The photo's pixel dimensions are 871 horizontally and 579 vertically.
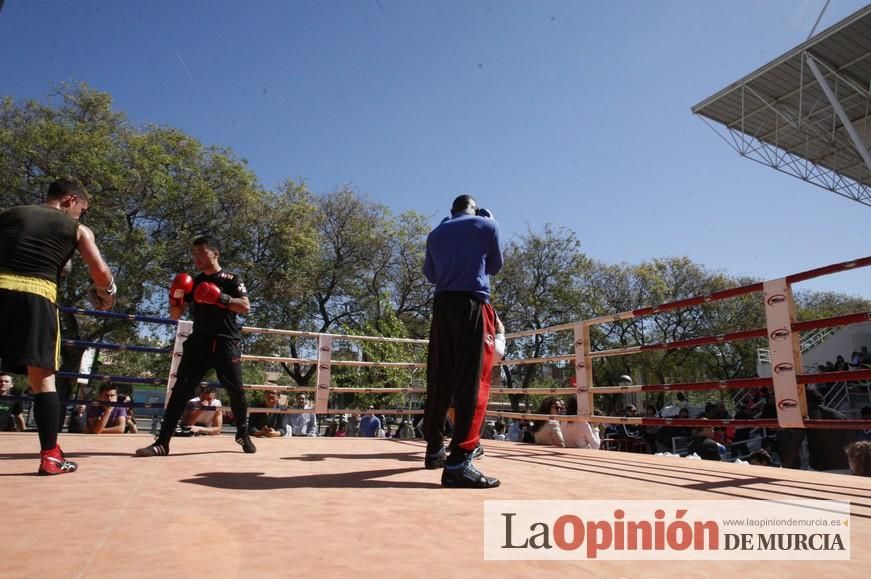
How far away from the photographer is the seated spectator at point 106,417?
672 cm

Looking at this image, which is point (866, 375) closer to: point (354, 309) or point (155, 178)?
point (155, 178)

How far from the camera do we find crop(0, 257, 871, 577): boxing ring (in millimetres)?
1379

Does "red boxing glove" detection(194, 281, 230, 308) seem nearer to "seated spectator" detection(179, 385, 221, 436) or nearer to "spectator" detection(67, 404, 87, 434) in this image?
"seated spectator" detection(179, 385, 221, 436)

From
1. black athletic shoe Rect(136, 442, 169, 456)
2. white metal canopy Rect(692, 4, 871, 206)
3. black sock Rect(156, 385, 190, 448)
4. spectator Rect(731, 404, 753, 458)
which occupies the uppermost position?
white metal canopy Rect(692, 4, 871, 206)

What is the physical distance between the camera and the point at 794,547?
1.71 metres

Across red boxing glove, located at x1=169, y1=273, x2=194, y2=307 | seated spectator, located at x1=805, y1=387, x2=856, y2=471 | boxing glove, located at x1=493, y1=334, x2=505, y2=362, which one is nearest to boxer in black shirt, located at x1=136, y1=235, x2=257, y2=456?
red boxing glove, located at x1=169, y1=273, x2=194, y2=307

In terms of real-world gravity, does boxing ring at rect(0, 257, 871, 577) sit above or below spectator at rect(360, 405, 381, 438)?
above

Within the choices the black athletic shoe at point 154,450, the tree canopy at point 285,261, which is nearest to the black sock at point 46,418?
the black athletic shoe at point 154,450

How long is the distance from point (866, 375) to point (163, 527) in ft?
13.0

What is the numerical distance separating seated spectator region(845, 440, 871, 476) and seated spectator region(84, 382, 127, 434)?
806 cm

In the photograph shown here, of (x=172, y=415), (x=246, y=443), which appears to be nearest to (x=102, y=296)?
(x=172, y=415)

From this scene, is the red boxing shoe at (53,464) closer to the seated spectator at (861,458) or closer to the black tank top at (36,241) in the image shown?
the black tank top at (36,241)

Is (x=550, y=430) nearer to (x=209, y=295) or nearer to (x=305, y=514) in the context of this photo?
(x=209, y=295)

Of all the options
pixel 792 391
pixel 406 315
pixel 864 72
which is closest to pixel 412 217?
pixel 406 315
